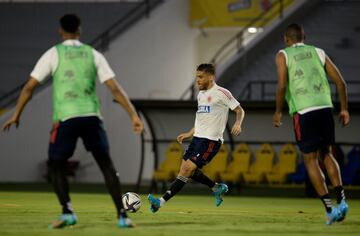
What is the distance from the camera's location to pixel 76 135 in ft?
37.1

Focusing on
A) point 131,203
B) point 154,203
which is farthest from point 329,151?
point 131,203

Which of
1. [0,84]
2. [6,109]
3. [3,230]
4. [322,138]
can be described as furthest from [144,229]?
[0,84]

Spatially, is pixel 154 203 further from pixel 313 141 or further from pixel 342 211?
pixel 342 211

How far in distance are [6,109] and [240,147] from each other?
1011cm

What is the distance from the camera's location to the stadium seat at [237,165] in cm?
2553

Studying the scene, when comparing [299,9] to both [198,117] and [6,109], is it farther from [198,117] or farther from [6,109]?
[198,117]

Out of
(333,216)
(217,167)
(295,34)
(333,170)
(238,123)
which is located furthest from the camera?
(217,167)

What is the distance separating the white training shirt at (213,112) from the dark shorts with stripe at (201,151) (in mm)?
91

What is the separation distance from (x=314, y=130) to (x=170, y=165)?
1382 cm

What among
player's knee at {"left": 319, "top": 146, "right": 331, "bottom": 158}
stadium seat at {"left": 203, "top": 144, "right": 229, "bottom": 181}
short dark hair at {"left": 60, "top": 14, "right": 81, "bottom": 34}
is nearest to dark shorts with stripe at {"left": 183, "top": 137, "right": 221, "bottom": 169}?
player's knee at {"left": 319, "top": 146, "right": 331, "bottom": 158}

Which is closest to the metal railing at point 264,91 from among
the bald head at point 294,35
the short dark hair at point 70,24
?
the bald head at point 294,35

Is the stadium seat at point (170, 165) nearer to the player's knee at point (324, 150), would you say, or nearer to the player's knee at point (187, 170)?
the player's knee at point (187, 170)

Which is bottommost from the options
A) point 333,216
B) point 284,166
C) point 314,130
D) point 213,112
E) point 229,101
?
point 284,166

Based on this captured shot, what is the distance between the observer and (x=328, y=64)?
13016 millimetres
